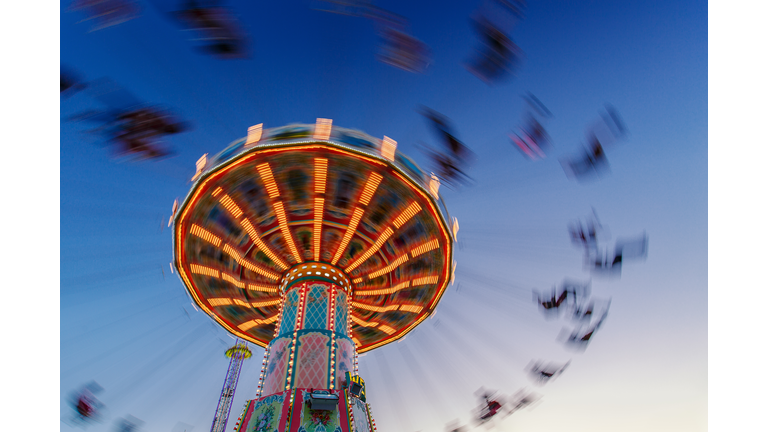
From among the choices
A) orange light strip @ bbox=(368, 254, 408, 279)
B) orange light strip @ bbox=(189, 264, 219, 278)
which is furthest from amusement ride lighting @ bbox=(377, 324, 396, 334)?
orange light strip @ bbox=(189, 264, 219, 278)

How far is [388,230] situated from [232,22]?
6.82 m

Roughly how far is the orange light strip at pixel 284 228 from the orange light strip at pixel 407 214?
10.8 ft

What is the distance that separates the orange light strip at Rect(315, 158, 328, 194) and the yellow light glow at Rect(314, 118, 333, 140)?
651 millimetres

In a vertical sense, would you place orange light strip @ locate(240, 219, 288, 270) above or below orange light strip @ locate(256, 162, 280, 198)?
below

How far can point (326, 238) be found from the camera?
12.9m

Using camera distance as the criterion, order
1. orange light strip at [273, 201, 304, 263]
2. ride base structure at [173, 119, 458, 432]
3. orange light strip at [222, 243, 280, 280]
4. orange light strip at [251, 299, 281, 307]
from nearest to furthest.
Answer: ride base structure at [173, 119, 458, 432] < orange light strip at [273, 201, 304, 263] < orange light strip at [222, 243, 280, 280] < orange light strip at [251, 299, 281, 307]

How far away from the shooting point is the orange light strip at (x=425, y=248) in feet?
40.9

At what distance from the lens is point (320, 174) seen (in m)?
11.3

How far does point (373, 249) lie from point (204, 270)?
5.28m

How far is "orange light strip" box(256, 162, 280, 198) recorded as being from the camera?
10989mm

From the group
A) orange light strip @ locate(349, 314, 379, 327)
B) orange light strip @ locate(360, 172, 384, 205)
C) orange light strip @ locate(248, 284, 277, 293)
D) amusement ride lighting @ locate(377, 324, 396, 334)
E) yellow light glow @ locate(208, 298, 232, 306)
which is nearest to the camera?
orange light strip @ locate(360, 172, 384, 205)

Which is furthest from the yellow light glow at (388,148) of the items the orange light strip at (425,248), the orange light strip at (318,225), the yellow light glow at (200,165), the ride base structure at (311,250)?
the yellow light glow at (200,165)

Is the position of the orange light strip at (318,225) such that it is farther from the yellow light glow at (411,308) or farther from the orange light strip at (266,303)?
the yellow light glow at (411,308)

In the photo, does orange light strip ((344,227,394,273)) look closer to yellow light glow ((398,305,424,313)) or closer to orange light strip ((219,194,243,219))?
yellow light glow ((398,305,424,313))
